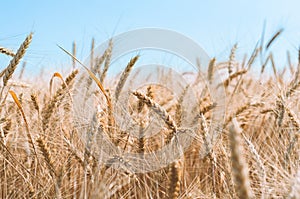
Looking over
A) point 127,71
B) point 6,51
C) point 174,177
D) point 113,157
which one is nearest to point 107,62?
point 127,71

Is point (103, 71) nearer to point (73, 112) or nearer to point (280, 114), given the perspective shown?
point (73, 112)

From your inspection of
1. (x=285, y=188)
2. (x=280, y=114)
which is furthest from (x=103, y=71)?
(x=285, y=188)

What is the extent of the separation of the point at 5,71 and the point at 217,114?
969 millimetres

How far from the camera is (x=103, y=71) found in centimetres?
158

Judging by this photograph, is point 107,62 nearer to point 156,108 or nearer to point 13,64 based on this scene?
point 13,64

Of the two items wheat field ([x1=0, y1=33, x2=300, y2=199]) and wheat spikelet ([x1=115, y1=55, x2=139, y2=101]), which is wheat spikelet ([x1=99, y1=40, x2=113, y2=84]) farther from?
wheat spikelet ([x1=115, y1=55, x2=139, y2=101])

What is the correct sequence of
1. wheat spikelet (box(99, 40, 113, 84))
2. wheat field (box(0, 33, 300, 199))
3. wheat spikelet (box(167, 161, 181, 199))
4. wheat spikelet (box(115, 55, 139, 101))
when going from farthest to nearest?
wheat spikelet (box(99, 40, 113, 84)), wheat spikelet (box(115, 55, 139, 101)), wheat field (box(0, 33, 300, 199)), wheat spikelet (box(167, 161, 181, 199))

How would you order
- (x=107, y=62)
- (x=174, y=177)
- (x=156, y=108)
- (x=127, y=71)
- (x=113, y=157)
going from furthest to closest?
(x=107, y=62) < (x=127, y=71) < (x=113, y=157) < (x=156, y=108) < (x=174, y=177)

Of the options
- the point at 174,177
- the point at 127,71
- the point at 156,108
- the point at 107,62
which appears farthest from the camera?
the point at 107,62

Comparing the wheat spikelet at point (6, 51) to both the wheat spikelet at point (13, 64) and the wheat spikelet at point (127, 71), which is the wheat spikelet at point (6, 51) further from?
the wheat spikelet at point (127, 71)

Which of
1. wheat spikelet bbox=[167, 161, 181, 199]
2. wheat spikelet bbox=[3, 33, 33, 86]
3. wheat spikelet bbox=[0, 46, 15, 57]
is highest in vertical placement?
wheat spikelet bbox=[0, 46, 15, 57]

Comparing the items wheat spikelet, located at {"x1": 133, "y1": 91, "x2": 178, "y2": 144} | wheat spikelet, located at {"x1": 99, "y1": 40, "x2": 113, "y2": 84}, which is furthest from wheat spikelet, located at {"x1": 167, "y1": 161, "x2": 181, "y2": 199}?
wheat spikelet, located at {"x1": 99, "y1": 40, "x2": 113, "y2": 84}

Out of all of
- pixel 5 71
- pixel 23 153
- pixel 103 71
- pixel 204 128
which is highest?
pixel 103 71

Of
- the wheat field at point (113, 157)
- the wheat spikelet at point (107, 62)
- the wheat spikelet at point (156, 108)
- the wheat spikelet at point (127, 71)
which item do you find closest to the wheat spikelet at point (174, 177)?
the wheat field at point (113, 157)
